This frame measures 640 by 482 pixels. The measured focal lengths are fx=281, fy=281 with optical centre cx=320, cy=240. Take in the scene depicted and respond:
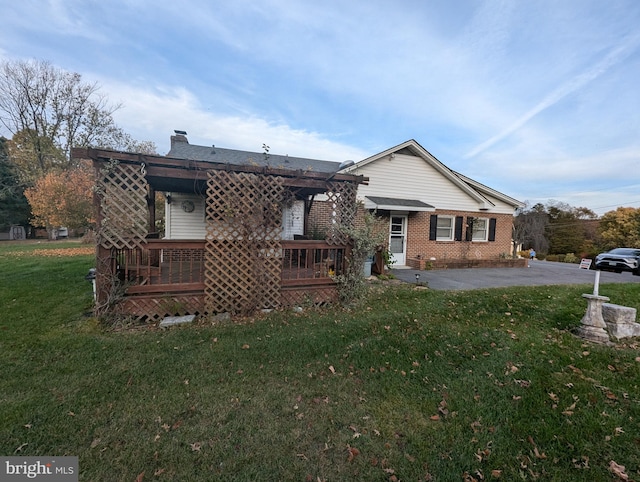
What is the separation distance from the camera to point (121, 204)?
15.6ft

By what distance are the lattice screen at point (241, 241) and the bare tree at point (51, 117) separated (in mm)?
24149

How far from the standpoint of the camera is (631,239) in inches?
1012

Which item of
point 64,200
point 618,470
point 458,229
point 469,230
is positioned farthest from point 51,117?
point 618,470

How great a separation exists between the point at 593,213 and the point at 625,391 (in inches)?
1917

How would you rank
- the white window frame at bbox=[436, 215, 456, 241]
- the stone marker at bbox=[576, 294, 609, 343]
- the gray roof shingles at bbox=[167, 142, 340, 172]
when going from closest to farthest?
1. the stone marker at bbox=[576, 294, 609, 343]
2. the gray roof shingles at bbox=[167, 142, 340, 172]
3. the white window frame at bbox=[436, 215, 456, 241]

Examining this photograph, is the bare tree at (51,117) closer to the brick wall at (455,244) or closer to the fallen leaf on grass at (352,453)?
the brick wall at (455,244)

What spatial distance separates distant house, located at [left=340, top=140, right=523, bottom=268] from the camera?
38.5 ft

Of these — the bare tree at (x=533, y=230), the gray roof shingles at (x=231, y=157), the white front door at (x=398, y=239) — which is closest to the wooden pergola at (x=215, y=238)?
the gray roof shingles at (x=231, y=157)

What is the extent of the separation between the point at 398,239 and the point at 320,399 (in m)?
9.89

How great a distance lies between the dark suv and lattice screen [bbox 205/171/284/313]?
1434cm

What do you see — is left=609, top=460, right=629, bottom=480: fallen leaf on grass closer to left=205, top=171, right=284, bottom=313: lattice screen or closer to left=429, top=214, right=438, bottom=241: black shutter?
left=205, top=171, right=284, bottom=313: lattice screen

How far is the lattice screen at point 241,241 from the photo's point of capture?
5.21 m

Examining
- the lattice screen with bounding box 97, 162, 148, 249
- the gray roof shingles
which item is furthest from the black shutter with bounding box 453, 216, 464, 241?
the lattice screen with bounding box 97, 162, 148, 249

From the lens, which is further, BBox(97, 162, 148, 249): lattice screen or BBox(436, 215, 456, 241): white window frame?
BBox(436, 215, 456, 241): white window frame
